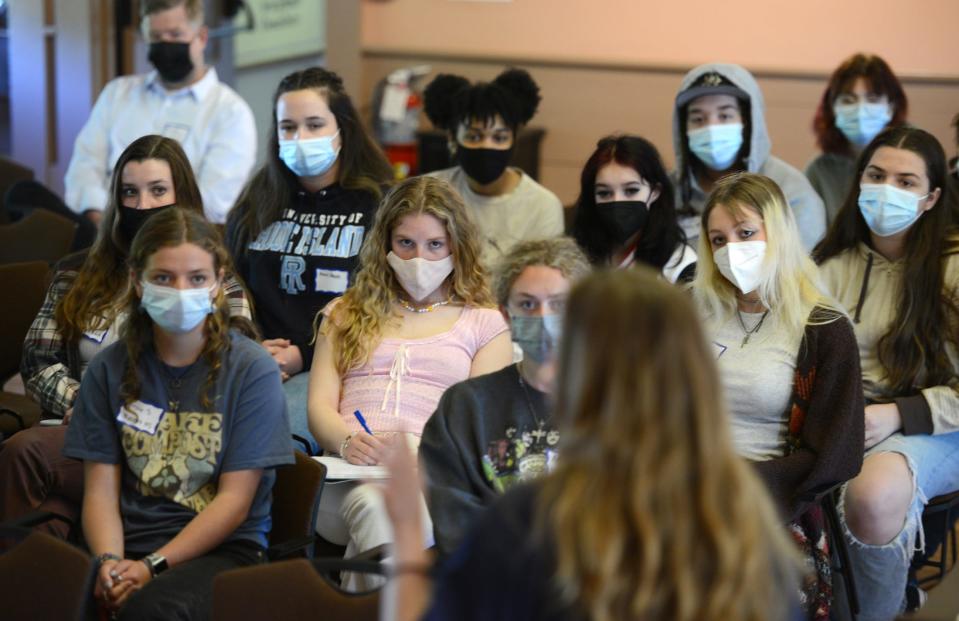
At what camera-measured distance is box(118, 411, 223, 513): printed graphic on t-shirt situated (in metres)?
2.53

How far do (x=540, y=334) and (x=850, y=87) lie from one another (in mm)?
2482

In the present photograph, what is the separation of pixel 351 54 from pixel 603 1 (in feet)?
4.45

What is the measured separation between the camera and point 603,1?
244 inches

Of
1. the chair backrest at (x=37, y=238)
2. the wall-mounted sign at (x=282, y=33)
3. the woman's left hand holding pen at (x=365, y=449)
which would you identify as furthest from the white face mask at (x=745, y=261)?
the wall-mounted sign at (x=282, y=33)

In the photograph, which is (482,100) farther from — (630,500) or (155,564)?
(630,500)

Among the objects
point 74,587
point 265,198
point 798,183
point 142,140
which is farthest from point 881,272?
point 74,587

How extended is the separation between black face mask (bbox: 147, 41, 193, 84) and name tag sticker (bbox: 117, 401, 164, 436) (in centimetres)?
232

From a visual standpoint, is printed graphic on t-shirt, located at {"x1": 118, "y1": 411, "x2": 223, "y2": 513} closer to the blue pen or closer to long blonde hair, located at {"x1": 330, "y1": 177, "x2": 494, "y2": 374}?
the blue pen

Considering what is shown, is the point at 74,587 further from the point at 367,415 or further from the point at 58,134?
the point at 58,134

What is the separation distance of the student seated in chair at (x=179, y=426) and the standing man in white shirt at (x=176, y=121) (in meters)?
1.93

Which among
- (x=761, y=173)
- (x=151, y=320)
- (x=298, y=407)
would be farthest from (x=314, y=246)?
(x=761, y=173)

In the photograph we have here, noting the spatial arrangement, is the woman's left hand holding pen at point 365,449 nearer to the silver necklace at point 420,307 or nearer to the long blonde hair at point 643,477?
the silver necklace at point 420,307

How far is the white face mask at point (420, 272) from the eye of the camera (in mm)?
2994

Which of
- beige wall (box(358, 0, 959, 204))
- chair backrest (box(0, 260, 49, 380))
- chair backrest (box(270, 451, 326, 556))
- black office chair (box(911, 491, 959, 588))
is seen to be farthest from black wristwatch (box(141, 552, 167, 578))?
beige wall (box(358, 0, 959, 204))
